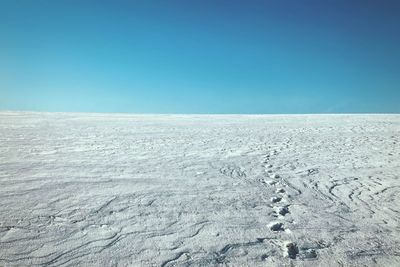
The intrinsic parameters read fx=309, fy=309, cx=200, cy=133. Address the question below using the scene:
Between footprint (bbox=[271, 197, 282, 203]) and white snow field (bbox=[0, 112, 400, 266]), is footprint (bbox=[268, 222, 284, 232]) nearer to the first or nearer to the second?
white snow field (bbox=[0, 112, 400, 266])

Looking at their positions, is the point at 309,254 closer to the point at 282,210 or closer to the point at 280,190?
the point at 282,210

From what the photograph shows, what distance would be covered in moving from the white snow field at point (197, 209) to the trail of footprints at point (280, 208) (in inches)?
0.7

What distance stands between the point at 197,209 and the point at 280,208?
4.76 ft

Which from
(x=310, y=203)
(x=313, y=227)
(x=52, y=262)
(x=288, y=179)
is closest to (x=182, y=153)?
(x=288, y=179)

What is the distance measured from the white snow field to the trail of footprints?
0.7 inches

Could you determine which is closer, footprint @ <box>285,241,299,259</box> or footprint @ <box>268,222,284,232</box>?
footprint @ <box>285,241,299,259</box>

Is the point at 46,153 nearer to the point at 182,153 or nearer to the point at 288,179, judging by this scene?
the point at 182,153

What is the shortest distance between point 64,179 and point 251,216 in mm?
4290

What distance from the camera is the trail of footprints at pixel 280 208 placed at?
3.92 meters

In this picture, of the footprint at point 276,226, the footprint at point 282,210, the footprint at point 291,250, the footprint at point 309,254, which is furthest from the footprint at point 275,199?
the footprint at point 309,254

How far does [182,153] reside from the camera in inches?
405

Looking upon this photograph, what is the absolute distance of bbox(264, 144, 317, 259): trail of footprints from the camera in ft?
12.9

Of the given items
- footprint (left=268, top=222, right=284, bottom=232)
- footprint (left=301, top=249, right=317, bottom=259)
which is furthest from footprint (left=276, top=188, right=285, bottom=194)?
footprint (left=301, top=249, right=317, bottom=259)

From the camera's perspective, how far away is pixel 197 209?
5336mm
